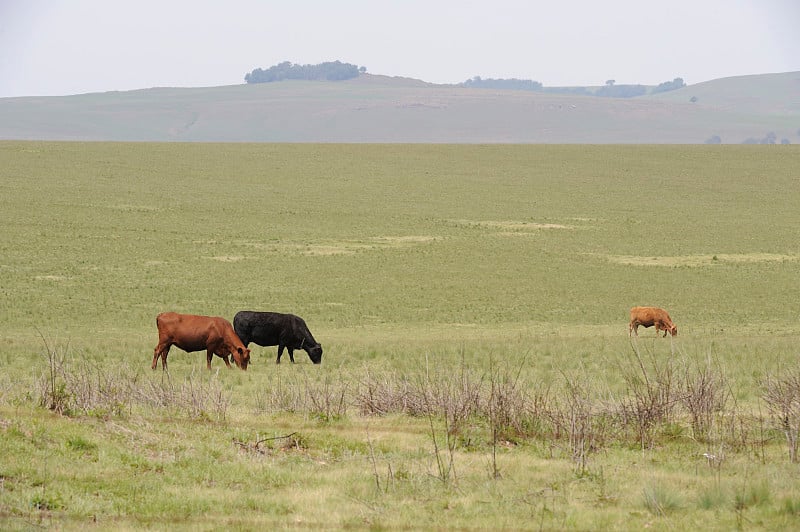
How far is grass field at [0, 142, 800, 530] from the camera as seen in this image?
10.2m

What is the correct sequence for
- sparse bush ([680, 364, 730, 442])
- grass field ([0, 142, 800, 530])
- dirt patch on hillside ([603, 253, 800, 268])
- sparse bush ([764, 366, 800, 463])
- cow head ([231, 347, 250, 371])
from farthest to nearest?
dirt patch on hillside ([603, 253, 800, 268]), cow head ([231, 347, 250, 371]), sparse bush ([680, 364, 730, 442]), sparse bush ([764, 366, 800, 463]), grass field ([0, 142, 800, 530])

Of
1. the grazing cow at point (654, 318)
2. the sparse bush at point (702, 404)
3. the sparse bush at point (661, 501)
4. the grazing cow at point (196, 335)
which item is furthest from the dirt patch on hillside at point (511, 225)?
the sparse bush at point (661, 501)

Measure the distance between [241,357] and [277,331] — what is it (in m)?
2.52

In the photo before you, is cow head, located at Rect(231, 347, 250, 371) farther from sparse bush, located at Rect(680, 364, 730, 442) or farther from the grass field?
sparse bush, located at Rect(680, 364, 730, 442)

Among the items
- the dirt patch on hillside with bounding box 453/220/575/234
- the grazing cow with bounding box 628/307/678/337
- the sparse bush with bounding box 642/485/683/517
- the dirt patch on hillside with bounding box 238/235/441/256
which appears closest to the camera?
the sparse bush with bounding box 642/485/683/517

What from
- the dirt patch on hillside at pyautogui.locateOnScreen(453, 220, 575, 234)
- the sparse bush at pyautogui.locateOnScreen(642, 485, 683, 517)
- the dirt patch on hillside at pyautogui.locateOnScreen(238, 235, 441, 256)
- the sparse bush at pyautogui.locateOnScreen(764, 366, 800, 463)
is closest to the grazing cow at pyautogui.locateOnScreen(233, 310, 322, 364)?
the sparse bush at pyautogui.locateOnScreen(764, 366, 800, 463)

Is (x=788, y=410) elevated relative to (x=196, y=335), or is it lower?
elevated

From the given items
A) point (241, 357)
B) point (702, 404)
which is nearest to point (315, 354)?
point (241, 357)

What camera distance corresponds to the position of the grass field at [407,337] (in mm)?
10156

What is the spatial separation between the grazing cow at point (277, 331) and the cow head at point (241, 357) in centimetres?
213

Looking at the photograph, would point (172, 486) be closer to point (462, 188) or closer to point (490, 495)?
point (490, 495)

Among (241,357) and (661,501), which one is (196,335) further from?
(661,501)

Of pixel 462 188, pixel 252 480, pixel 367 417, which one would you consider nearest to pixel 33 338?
pixel 367 417

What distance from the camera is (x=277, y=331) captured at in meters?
24.6
